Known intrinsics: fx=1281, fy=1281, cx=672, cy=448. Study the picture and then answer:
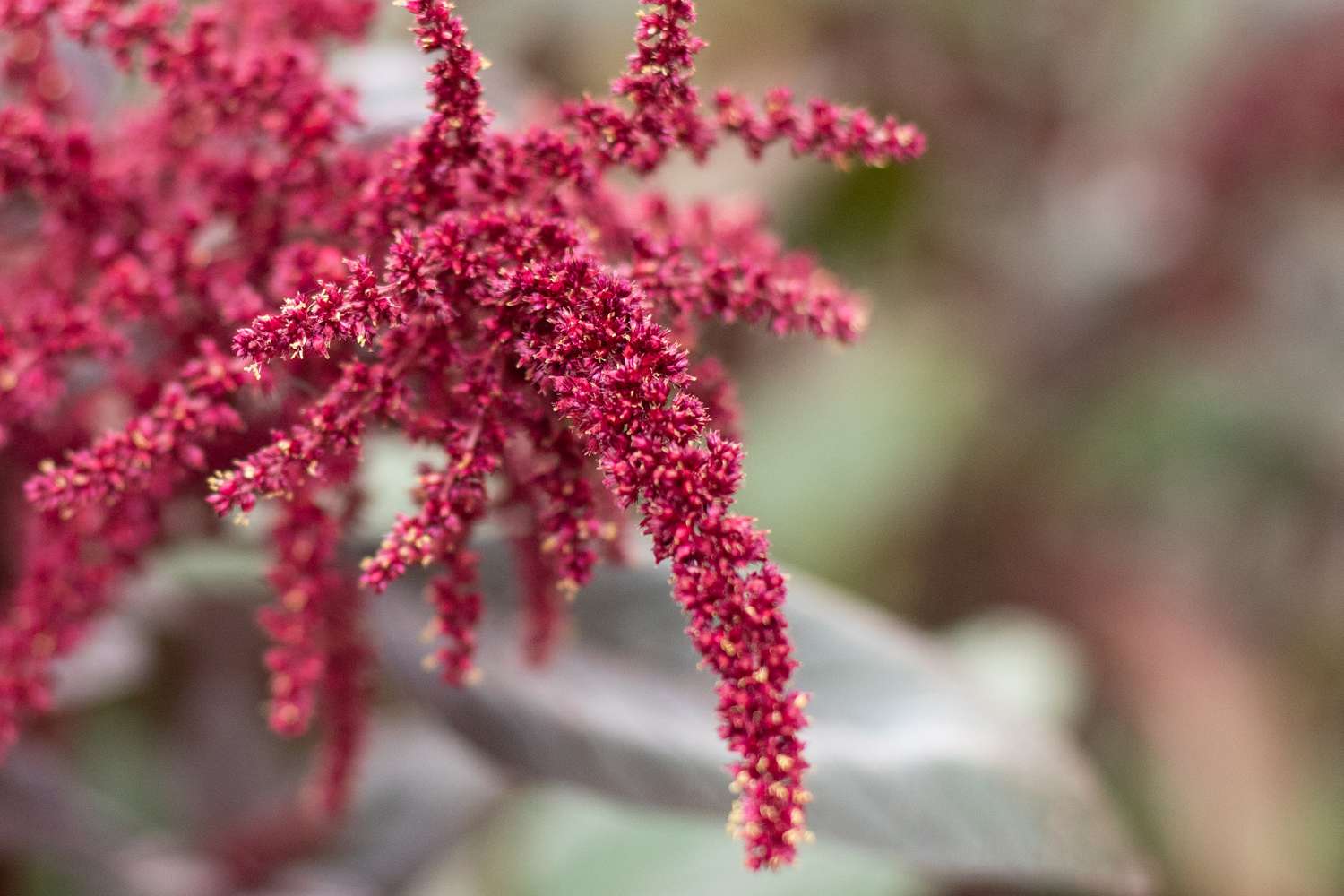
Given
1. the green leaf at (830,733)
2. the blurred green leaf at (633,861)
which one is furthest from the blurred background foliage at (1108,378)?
the green leaf at (830,733)

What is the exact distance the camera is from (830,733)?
2.94 feet

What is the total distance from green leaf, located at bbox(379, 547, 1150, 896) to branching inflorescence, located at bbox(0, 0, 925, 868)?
0.06 metres

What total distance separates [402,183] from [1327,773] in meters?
1.81

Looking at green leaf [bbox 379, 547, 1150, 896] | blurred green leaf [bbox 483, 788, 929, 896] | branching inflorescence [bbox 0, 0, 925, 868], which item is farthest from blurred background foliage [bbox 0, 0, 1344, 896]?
branching inflorescence [bbox 0, 0, 925, 868]

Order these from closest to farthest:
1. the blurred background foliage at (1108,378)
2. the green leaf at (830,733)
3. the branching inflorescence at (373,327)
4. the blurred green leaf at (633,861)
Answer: the branching inflorescence at (373,327) → the green leaf at (830,733) → the blurred green leaf at (633,861) → the blurred background foliage at (1108,378)

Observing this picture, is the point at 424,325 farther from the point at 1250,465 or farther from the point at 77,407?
the point at 1250,465

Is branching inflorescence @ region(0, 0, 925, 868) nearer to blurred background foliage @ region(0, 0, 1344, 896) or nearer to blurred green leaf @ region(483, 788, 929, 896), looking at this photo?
blurred green leaf @ region(483, 788, 929, 896)

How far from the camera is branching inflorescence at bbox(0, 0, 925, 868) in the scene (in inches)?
22.6

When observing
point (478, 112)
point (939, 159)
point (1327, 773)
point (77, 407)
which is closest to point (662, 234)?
point (478, 112)

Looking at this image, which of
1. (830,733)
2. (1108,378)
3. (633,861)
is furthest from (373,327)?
(1108,378)

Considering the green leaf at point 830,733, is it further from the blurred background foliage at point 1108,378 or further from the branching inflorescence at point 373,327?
the blurred background foliage at point 1108,378

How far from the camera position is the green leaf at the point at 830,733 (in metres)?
0.86

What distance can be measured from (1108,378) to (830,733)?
4.12 ft

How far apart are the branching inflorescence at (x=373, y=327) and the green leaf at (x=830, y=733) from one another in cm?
6
